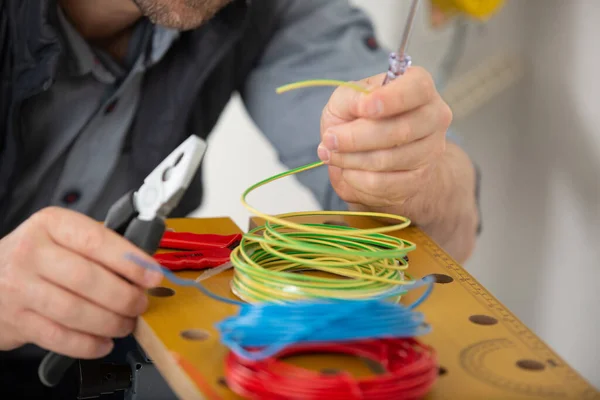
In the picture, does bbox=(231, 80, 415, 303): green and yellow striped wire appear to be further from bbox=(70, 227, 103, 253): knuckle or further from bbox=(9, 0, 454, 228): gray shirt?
bbox=(9, 0, 454, 228): gray shirt

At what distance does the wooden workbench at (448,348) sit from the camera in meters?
0.49

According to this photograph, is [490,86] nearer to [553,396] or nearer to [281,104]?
[281,104]

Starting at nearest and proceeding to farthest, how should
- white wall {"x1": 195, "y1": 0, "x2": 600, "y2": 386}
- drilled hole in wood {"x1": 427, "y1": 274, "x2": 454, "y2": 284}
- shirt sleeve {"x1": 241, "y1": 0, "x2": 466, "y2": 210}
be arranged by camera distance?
drilled hole in wood {"x1": 427, "y1": 274, "x2": 454, "y2": 284} → shirt sleeve {"x1": 241, "y1": 0, "x2": 466, "y2": 210} → white wall {"x1": 195, "y1": 0, "x2": 600, "y2": 386}

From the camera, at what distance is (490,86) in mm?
1742

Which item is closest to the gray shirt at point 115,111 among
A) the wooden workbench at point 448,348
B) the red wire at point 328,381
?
the wooden workbench at point 448,348

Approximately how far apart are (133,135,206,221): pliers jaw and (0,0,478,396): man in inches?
5.0

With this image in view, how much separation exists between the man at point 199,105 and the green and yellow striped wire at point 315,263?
0.07 metres

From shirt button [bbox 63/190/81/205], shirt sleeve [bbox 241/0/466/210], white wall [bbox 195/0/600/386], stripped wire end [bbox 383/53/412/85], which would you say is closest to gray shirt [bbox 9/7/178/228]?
shirt button [bbox 63/190/81/205]

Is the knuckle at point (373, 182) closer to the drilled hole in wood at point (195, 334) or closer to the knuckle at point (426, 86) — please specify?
the knuckle at point (426, 86)

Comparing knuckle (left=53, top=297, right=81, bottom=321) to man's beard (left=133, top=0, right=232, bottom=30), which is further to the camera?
man's beard (left=133, top=0, right=232, bottom=30)

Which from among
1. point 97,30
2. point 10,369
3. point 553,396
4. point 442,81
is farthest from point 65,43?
point 442,81

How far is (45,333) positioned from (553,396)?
1.25ft

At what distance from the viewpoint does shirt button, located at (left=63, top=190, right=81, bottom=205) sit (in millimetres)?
1055

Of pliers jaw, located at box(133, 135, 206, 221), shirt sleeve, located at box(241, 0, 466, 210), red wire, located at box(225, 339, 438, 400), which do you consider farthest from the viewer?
shirt sleeve, located at box(241, 0, 466, 210)
